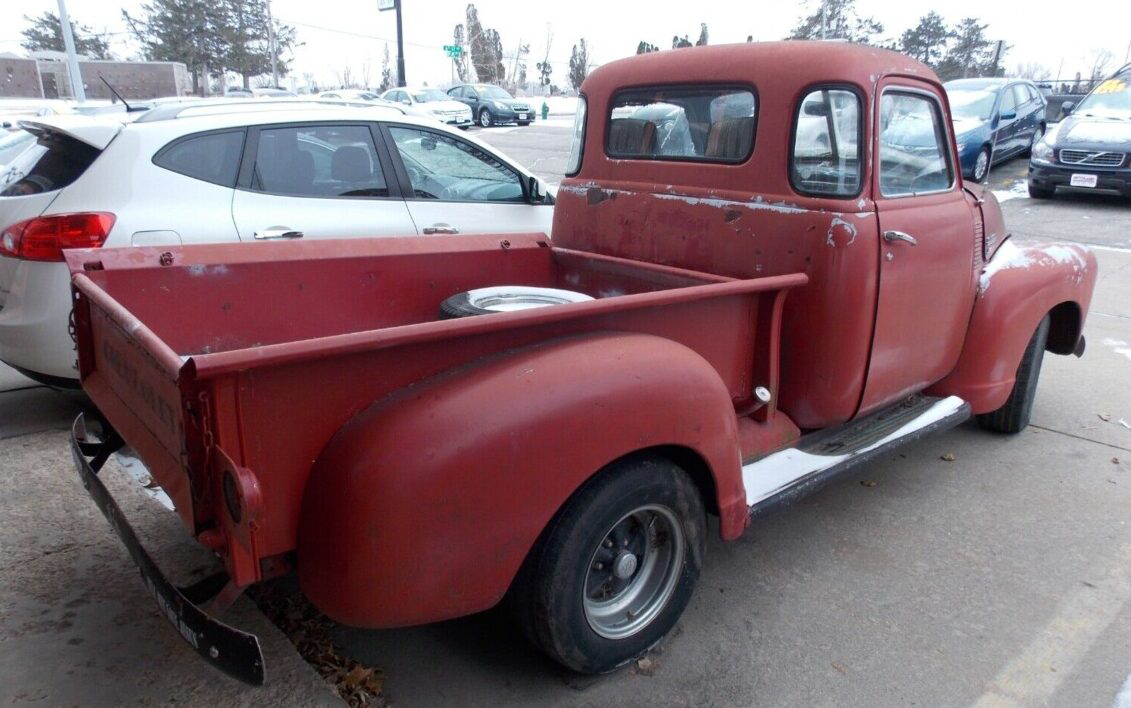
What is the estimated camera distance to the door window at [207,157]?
4.05 metres

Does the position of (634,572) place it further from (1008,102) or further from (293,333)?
(1008,102)

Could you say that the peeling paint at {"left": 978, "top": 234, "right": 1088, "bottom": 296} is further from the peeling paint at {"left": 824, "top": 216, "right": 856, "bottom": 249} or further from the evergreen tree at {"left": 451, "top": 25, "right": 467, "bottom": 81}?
the evergreen tree at {"left": 451, "top": 25, "right": 467, "bottom": 81}

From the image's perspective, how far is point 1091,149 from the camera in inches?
452

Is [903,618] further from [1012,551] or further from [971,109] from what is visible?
[971,109]

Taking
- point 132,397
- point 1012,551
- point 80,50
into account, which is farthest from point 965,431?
point 80,50

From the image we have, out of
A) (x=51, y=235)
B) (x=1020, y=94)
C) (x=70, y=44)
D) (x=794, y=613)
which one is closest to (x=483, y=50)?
(x=70, y=44)

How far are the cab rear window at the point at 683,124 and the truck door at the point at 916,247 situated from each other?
532 millimetres

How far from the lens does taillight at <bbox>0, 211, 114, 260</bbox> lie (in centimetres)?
368

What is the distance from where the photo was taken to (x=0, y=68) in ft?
139

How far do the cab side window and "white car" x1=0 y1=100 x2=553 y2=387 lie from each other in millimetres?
2442

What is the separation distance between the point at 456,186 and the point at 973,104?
1139 centimetres

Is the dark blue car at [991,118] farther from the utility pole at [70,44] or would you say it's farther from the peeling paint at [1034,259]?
the utility pole at [70,44]

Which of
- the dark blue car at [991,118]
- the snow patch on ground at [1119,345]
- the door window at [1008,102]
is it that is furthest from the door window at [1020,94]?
the snow patch on ground at [1119,345]

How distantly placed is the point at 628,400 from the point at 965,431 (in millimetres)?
3254
